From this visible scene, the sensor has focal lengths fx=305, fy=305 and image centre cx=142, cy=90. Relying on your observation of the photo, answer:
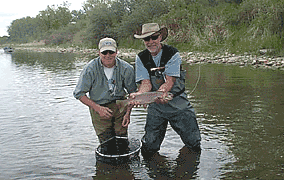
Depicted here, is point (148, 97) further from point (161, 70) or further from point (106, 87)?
point (106, 87)

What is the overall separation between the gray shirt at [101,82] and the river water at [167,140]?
1.07 meters

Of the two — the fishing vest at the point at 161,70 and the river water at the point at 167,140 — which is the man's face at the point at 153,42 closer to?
the fishing vest at the point at 161,70

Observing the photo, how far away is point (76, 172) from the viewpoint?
4516 mm

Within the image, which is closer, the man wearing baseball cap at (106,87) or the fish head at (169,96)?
the fish head at (169,96)

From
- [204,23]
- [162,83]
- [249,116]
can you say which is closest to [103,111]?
[162,83]

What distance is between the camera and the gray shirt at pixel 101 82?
4418mm

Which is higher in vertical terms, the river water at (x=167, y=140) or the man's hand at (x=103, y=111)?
the man's hand at (x=103, y=111)

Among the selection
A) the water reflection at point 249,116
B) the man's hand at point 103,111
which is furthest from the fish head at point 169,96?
the water reflection at point 249,116

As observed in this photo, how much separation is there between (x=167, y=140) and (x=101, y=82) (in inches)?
75.6

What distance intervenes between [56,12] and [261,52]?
83696mm

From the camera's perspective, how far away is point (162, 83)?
→ 14.4 feet

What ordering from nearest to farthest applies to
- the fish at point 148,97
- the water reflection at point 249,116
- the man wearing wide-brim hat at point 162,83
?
the fish at point 148,97
the man wearing wide-brim hat at point 162,83
the water reflection at point 249,116

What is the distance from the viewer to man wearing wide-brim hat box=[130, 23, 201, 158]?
423 centimetres

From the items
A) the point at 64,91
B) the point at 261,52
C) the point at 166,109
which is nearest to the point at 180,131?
the point at 166,109
